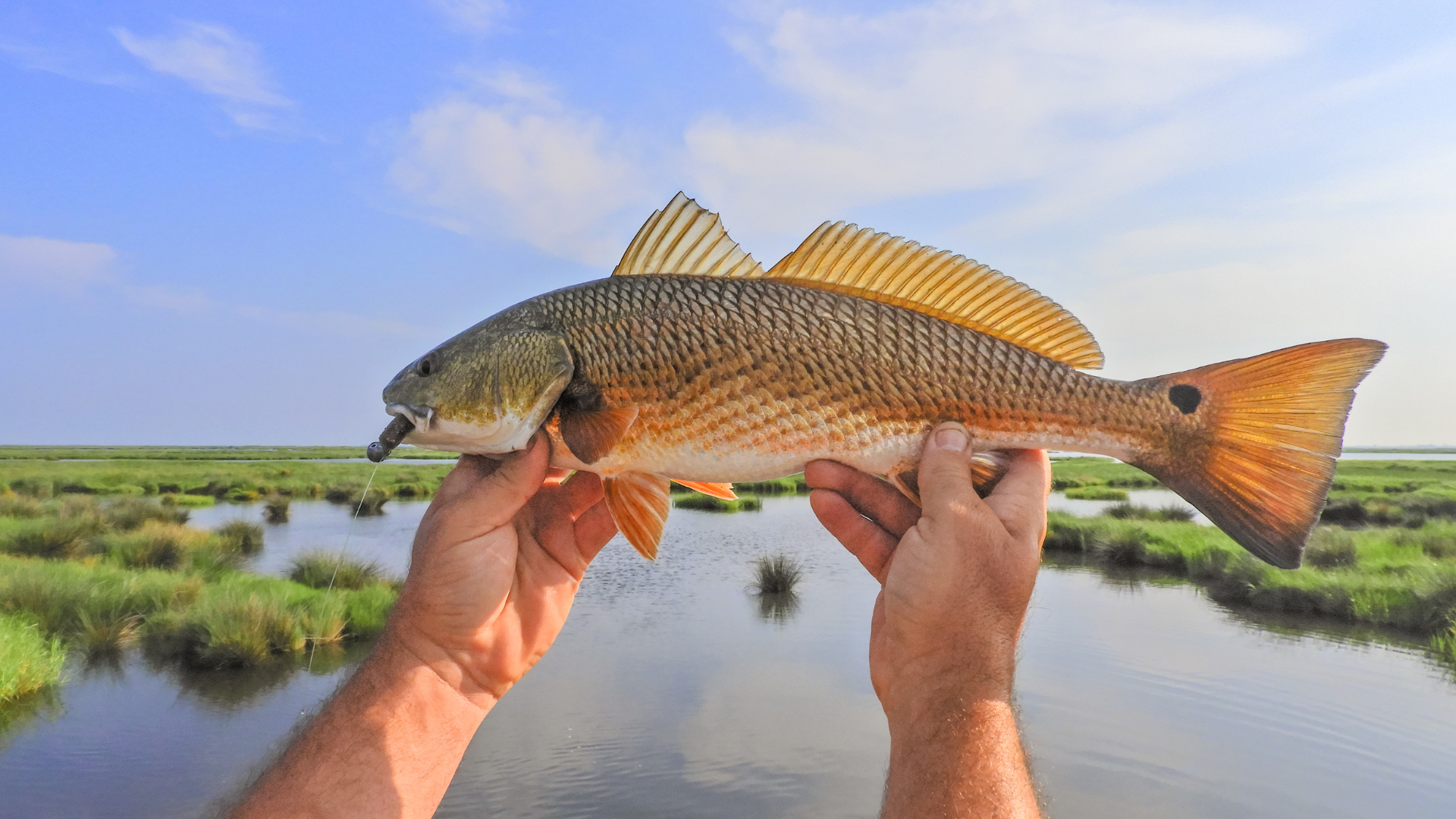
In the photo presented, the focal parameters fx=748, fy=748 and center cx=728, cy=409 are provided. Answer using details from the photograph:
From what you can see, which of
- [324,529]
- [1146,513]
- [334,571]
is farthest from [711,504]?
[334,571]

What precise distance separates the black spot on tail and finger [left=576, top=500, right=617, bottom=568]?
206 cm

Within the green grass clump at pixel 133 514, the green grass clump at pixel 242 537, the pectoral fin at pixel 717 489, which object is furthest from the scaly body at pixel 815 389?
the green grass clump at pixel 133 514

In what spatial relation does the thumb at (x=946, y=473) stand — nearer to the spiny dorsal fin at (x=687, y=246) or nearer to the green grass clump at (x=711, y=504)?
the spiny dorsal fin at (x=687, y=246)

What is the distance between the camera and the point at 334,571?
14250mm

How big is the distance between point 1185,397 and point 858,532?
117cm

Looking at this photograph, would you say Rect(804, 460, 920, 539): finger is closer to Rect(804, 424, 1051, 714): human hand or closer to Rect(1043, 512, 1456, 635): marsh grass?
Rect(804, 424, 1051, 714): human hand

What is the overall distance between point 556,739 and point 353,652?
4058 millimetres

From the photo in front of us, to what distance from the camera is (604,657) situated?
13.8 metres

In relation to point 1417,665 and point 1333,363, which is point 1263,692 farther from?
point 1333,363

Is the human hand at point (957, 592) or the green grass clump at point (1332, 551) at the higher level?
the human hand at point (957, 592)

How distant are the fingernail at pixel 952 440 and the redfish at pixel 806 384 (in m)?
0.11

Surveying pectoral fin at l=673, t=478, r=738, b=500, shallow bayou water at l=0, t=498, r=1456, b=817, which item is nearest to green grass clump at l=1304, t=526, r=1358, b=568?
shallow bayou water at l=0, t=498, r=1456, b=817

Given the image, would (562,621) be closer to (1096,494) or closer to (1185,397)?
(1185,397)

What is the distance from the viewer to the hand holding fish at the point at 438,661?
234 centimetres
